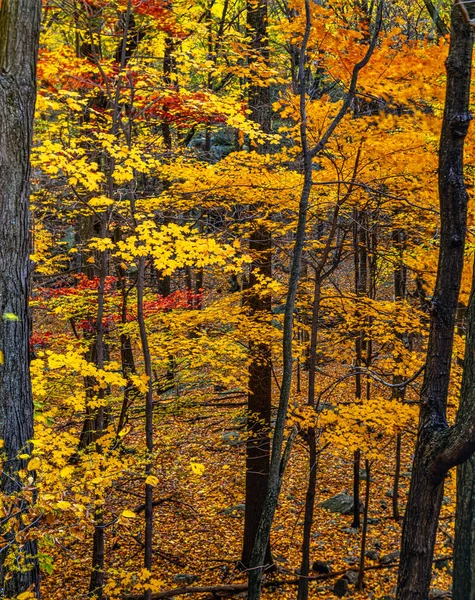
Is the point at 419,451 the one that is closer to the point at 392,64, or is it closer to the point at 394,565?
the point at 392,64

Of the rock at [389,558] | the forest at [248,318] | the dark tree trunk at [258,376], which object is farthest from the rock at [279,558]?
the rock at [389,558]

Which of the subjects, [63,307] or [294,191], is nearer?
[294,191]

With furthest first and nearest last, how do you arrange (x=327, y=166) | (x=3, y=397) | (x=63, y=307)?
1. (x=63, y=307)
2. (x=327, y=166)
3. (x=3, y=397)

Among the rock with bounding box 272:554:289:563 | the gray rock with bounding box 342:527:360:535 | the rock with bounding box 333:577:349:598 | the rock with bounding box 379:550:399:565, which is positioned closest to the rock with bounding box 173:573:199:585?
the rock with bounding box 272:554:289:563

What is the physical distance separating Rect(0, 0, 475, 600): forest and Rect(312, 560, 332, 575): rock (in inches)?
0.9

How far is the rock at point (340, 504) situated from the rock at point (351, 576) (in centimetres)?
185

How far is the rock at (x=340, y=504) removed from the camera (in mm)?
10141

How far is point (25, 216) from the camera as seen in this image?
14.8 feet

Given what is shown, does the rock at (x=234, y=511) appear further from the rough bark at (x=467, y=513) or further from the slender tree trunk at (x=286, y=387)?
the rough bark at (x=467, y=513)

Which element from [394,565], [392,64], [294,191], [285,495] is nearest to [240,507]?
[285,495]

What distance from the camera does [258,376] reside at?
8484 millimetres

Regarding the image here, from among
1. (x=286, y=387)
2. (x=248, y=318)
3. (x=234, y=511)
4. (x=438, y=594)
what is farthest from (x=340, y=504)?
(x=286, y=387)

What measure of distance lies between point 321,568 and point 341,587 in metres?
0.63

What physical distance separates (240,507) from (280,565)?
1900mm
